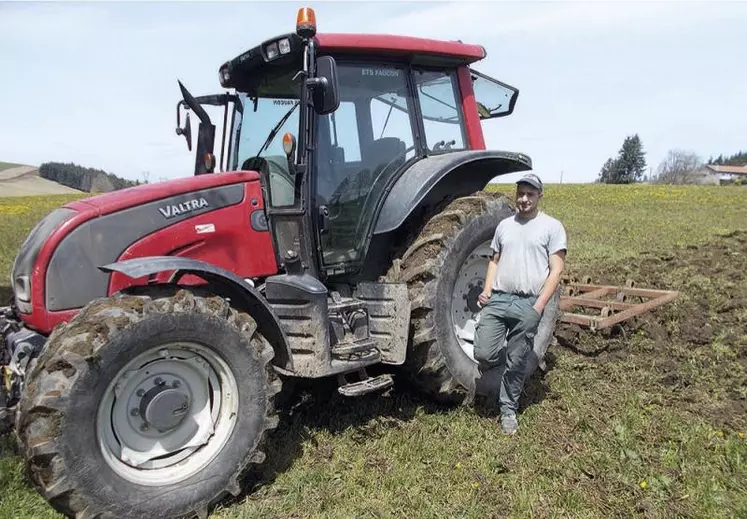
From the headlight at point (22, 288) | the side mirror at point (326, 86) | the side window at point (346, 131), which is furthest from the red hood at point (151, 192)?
the side mirror at point (326, 86)

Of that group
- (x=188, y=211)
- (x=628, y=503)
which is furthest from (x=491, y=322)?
(x=188, y=211)

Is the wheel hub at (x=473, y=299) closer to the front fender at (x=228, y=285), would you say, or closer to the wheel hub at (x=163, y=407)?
the front fender at (x=228, y=285)

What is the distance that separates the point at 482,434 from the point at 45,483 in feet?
8.43

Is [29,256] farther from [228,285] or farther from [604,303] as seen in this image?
[604,303]

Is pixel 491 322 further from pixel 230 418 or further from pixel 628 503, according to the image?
pixel 230 418

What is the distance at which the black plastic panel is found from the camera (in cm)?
338

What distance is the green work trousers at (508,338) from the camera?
4258 millimetres

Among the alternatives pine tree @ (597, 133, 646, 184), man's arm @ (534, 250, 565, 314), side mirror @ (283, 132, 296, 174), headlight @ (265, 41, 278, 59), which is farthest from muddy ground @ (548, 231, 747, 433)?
pine tree @ (597, 133, 646, 184)

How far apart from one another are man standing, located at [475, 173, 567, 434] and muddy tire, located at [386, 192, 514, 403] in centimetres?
23

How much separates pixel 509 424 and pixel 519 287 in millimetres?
919

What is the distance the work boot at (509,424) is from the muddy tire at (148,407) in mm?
1634

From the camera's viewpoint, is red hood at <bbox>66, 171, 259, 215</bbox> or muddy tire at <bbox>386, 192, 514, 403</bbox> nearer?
→ red hood at <bbox>66, 171, 259, 215</bbox>

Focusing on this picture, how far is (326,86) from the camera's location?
143 inches

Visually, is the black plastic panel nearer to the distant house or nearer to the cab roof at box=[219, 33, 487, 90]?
the cab roof at box=[219, 33, 487, 90]
